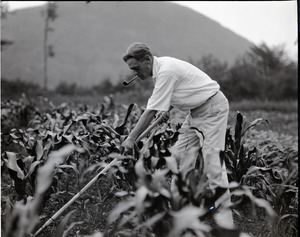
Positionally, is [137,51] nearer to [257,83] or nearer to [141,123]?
[141,123]

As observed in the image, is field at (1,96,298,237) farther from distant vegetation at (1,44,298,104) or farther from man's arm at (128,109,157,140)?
distant vegetation at (1,44,298,104)

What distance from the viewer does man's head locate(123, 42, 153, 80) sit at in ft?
8.79

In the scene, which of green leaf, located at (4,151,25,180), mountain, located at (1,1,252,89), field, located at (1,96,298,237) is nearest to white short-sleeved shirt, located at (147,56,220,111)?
field, located at (1,96,298,237)

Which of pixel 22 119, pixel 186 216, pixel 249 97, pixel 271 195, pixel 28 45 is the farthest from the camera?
pixel 28 45

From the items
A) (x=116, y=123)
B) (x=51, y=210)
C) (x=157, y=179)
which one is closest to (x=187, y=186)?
(x=157, y=179)

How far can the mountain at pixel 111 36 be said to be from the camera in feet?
143

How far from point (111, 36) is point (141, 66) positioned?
47.2 metres

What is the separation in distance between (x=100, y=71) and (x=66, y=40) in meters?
5.16

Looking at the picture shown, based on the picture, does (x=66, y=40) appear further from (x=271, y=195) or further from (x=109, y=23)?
(x=271, y=195)

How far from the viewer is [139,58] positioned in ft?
8.93

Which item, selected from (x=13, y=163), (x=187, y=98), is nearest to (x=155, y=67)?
(x=187, y=98)

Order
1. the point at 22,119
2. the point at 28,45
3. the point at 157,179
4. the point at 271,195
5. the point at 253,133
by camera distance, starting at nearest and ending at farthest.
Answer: the point at 157,179
the point at 271,195
the point at 253,133
the point at 22,119
the point at 28,45

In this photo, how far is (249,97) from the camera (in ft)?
52.3

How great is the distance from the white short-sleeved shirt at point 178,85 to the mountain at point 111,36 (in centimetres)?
3792
